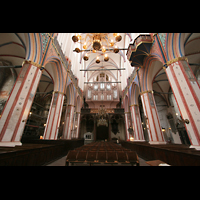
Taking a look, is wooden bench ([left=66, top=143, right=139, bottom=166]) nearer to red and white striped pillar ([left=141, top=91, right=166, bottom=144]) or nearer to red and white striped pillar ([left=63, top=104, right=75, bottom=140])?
A: red and white striped pillar ([left=141, top=91, right=166, bottom=144])

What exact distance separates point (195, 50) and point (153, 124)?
7.43m

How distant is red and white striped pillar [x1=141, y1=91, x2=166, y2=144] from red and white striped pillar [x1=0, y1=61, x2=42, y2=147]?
8.29m

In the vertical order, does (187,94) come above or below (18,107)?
above

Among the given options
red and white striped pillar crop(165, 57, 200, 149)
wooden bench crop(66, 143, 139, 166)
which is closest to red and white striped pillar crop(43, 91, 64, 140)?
wooden bench crop(66, 143, 139, 166)

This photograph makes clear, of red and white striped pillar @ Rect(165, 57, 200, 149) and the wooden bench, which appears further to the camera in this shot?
red and white striped pillar @ Rect(165, 57, 200, 149)

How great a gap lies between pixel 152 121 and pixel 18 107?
877 cm

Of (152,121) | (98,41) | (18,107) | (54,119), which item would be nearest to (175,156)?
(152,121)

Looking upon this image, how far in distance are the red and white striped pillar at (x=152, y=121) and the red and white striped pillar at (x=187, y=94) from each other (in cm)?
313

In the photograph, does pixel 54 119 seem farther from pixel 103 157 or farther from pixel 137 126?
pixel 137 126

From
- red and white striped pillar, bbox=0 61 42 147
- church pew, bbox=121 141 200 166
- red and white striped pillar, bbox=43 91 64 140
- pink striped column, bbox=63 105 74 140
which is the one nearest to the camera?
church pew, bbox=121 141 200 166

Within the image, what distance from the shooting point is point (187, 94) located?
447 centimetres

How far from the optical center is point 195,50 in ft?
27.0

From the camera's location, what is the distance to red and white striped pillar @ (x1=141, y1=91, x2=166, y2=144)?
7.14 m
